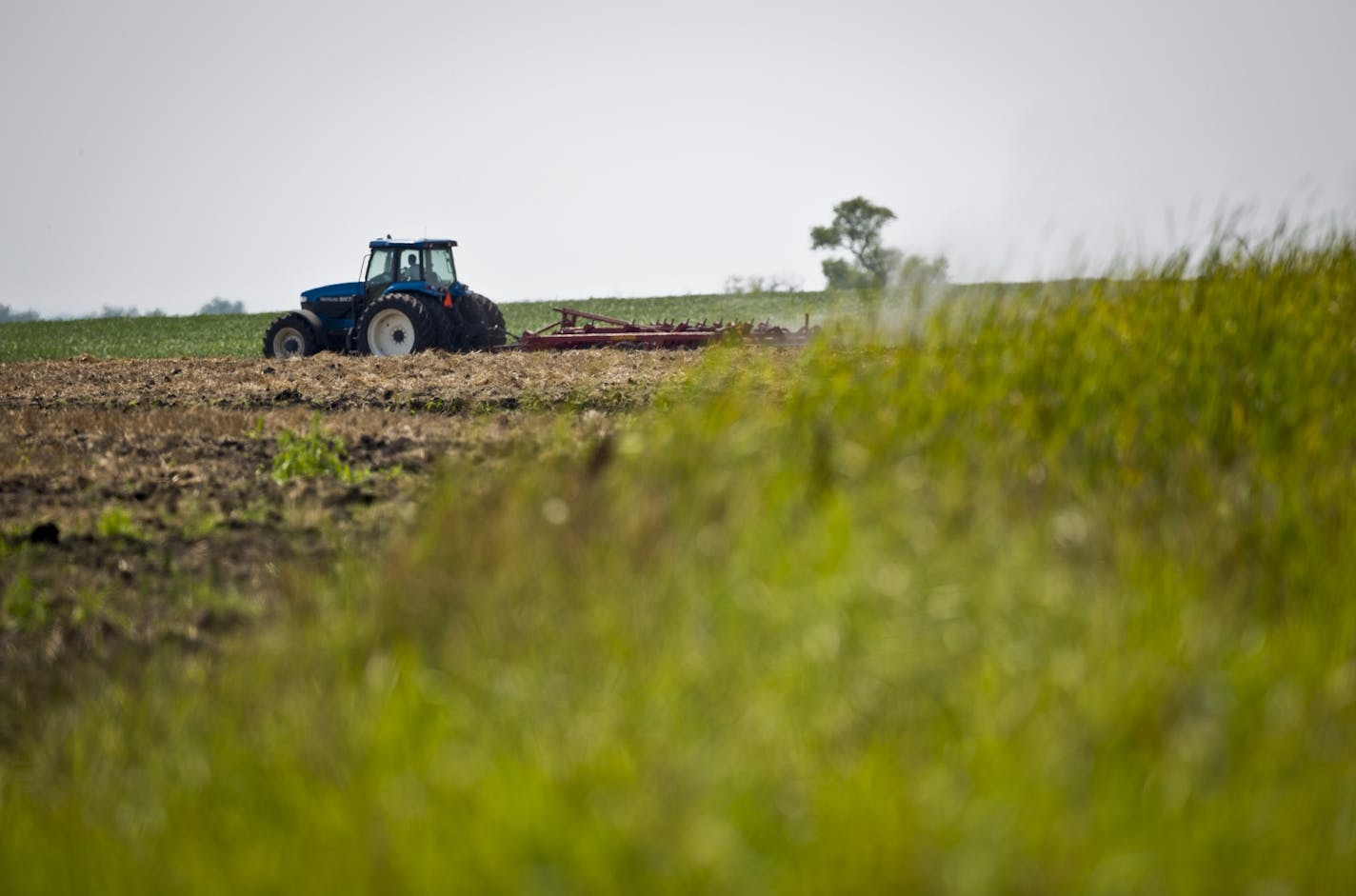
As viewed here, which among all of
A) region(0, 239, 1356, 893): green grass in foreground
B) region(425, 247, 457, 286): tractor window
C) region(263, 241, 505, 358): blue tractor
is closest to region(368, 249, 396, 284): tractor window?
region(263, 241, 505, 358): blue tractor

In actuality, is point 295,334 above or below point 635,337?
above

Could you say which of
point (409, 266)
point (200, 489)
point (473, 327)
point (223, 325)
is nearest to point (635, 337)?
point (473, 327)

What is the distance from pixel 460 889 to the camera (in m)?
2.32

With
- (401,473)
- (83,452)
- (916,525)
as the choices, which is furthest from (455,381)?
(916,525)

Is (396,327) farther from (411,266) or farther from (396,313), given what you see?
(411,266)

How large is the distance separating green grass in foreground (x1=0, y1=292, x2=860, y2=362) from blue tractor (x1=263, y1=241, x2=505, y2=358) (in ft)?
36.9

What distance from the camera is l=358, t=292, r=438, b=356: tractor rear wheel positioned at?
711 inches

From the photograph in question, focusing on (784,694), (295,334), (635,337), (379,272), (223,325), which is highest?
(379,272)

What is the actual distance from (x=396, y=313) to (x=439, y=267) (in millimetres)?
1117

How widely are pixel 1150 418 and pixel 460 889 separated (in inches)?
A: 180

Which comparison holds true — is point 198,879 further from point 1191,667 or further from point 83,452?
point 83,452

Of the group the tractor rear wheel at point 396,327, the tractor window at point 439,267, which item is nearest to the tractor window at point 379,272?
the tractor window at point 439,267

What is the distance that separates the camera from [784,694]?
299cm

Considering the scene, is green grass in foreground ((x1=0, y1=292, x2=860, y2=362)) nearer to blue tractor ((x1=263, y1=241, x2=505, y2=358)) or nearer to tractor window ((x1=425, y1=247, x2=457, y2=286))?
blue tractor ((x1=263, y1=241, x2=505, y2=358))
